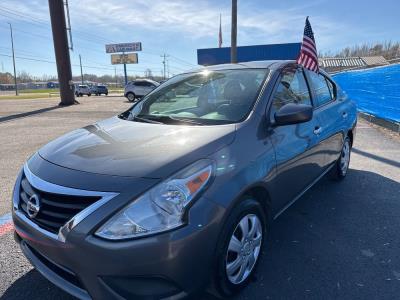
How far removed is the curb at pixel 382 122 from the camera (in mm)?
9338

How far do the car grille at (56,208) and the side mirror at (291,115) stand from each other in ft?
5.14

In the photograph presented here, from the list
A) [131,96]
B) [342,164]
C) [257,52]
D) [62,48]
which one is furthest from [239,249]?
[257,52]

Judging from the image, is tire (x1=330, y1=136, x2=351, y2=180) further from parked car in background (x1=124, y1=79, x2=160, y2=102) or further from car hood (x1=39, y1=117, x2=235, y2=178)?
parked car in background (x1=124, y1=79, x2=160, y2=102)

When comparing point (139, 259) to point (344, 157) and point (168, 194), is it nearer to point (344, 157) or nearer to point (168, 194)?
point (168, 194)

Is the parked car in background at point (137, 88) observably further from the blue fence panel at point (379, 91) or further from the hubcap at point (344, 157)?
the hubcap at point (344, 157)

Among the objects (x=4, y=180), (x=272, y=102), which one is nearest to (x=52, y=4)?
(x=4, y=180)

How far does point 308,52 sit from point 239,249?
11.4 ft

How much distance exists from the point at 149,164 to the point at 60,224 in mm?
622

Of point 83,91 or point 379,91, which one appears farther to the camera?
point 83,91

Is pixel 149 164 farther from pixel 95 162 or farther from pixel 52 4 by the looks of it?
pixel 52 4

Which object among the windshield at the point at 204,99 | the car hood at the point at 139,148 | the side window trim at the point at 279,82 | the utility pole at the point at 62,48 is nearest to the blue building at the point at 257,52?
the utility pole at the point at 62,48

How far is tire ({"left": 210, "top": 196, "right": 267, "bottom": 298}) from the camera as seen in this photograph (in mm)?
2143

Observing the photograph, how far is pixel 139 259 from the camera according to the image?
1.79 metres

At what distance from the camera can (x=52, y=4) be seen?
20.0 metres
